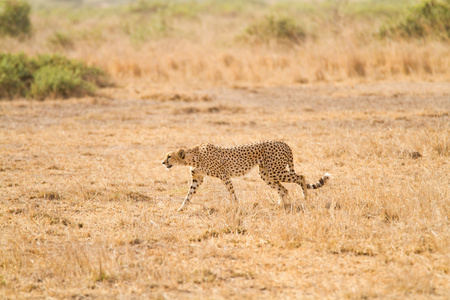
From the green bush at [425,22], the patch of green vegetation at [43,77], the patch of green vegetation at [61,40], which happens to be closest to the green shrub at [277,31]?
the green bush at [425,22]

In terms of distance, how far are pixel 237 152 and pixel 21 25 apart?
17.6 metres

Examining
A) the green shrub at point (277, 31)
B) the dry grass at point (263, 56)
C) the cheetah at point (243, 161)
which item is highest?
the green shrub at point (277, 31)

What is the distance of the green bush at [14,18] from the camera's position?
19.9 meters

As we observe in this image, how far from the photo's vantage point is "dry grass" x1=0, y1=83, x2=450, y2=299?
3.96 metres

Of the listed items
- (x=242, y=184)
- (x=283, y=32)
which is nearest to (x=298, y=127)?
(x=242, y=184)

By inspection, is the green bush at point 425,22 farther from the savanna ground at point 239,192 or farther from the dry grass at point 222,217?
the dry grass at point 222,217

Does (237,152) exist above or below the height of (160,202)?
above

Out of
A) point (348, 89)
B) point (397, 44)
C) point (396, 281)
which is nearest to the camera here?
point (396, 281)

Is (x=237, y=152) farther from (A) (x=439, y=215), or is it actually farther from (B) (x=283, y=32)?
(B) (x=283, y=32)

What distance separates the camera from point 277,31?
1872 centimetres

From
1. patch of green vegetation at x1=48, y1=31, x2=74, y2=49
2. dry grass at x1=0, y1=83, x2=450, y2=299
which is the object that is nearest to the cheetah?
dry grass at x1=0, y1=83, x2=450, y2=299

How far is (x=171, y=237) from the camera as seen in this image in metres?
4.90

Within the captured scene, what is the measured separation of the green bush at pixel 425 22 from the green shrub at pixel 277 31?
313 centimetres

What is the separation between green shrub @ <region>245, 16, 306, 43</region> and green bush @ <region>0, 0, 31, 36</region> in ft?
28.6
